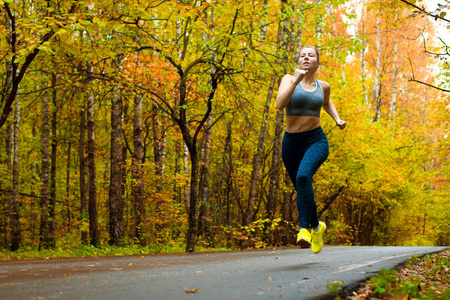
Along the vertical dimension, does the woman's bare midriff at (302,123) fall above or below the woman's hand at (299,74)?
below

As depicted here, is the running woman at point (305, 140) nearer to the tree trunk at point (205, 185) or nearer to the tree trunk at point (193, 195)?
the tree trunk at point (193, 195)

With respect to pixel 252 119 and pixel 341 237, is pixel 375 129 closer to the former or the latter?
pixel 341 237

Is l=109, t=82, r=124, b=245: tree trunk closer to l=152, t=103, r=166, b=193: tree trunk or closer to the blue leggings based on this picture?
l=152, t=103, r=166, b=193: tree trunk

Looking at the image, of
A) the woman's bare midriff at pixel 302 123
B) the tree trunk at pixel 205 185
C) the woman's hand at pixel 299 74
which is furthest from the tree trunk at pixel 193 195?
the woman's hand at pixel 299 74

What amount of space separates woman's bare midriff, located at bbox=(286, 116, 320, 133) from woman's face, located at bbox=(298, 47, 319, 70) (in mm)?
608

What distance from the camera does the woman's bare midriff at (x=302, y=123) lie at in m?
5.23

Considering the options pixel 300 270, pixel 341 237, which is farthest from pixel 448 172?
pixel 300 270

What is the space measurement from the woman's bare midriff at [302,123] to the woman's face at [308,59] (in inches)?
23.9

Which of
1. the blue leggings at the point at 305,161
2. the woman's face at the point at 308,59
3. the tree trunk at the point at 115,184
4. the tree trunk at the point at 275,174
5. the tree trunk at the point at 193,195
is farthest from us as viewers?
the tree trunk at the point at 275,174

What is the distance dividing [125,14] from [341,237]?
1887 centimetres

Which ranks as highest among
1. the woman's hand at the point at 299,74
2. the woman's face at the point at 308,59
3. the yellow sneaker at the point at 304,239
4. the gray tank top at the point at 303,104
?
the woman's face at the point at 308,59

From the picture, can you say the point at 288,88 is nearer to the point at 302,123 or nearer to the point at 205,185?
the point at 302,123

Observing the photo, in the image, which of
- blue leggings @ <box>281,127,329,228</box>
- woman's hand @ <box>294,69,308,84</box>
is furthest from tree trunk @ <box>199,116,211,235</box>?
woman's hand @ <box>294,69,308,84</box>

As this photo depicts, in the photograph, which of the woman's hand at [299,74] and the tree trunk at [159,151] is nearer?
the woman's hand at [299,74]
